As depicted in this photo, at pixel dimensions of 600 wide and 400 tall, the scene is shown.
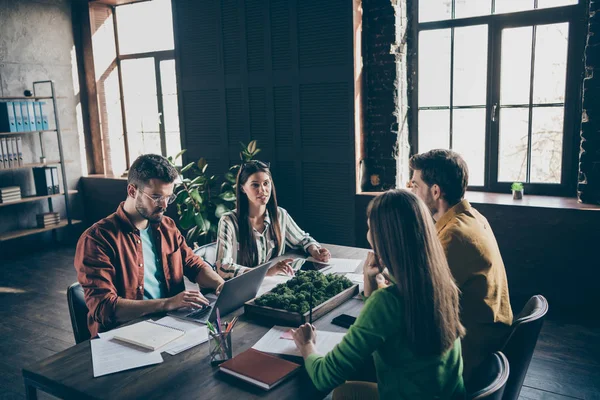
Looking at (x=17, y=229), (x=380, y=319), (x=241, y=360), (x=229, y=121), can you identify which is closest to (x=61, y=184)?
(x=17, y=229)

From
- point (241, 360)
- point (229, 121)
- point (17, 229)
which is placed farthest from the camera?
point (17, 229)

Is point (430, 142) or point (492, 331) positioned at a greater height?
point (430, 142)

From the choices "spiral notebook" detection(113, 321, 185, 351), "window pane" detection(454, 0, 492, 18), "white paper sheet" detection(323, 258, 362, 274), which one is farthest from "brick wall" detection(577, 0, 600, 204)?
"spiral notebook" detection(113, 321, 185, 351)

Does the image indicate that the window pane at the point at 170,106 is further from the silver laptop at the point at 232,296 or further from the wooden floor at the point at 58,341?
the silver laptop at the point at 232,296

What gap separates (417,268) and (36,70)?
6.10 m

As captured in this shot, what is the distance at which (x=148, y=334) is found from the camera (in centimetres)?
192

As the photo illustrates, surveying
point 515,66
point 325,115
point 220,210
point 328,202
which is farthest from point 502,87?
point 220,210

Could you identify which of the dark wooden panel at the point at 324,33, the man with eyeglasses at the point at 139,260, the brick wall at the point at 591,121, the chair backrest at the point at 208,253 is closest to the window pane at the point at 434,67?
the dark wooden panel at the point at 324,33

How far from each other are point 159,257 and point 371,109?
276 centimetres

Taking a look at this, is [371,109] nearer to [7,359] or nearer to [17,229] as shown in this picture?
[7,359]

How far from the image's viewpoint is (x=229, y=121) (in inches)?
207

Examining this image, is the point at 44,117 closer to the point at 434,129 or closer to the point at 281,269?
the point at 434,129

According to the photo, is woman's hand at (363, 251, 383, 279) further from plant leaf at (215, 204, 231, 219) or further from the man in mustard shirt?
plant leaf at (215, 204, 231, 219)

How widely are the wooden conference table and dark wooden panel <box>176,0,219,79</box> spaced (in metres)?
3.98
